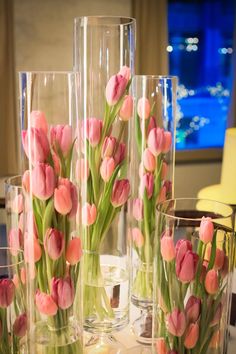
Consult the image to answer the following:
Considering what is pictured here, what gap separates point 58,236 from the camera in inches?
36.4

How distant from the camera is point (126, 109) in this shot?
3.64 feet

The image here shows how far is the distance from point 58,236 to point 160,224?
0.17 m

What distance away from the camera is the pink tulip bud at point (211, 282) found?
35.1 inches

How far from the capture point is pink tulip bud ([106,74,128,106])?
3.57ft

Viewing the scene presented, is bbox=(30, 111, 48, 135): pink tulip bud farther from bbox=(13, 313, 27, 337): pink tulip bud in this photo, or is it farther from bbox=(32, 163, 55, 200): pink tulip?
bbox=(13, 313, 27, 337): pink tulip bud

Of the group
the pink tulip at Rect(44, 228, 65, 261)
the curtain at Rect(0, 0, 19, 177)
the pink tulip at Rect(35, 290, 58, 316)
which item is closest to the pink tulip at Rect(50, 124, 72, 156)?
the pink tulip at Rect(44, 228, 65, 261)

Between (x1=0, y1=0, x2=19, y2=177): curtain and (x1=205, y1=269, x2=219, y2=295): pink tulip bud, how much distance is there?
3.67 m

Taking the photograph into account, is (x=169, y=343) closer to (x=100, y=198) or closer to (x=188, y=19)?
(x=100, y=198)

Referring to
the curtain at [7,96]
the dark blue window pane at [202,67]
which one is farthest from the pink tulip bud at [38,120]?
the dark blue window pane at [202,67]

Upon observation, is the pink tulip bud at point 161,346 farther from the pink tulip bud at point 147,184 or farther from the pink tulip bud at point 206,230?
the pink tulip bud at point 147,184

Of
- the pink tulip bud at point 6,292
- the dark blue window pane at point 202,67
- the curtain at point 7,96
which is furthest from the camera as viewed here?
the dark blue window pane at point 202,67

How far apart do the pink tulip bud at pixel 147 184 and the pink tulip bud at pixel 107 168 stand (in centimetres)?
14

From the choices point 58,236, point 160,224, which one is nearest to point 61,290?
point 58,236

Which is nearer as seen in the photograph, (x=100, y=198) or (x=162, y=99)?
(x=100, y=198)
